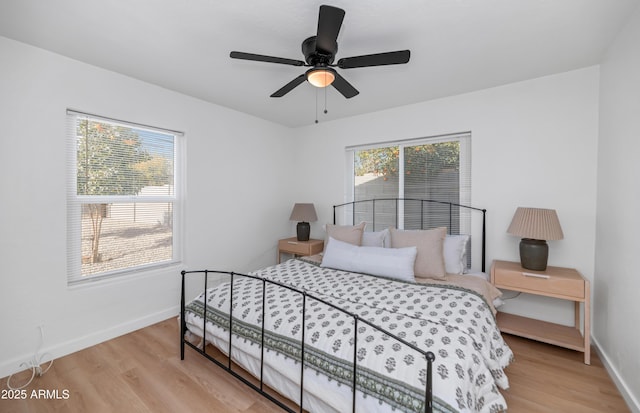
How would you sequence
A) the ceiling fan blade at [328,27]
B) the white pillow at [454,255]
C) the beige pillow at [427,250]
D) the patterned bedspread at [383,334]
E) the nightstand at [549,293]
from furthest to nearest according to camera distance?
the white pillow at [454,255] < the beige pillow at [427,250] < the nightstand at [549,293] < the ceiling fan blade at [328,27] < the patterned bedspread at [383,334]

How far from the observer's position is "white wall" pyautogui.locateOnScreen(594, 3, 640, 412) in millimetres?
1722

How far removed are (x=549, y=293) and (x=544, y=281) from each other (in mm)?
97

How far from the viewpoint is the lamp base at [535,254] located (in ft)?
Result: 7.87

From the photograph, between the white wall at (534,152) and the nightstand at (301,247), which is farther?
the nightstand at (301,247)

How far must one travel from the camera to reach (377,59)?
70.0 inches

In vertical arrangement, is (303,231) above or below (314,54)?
below

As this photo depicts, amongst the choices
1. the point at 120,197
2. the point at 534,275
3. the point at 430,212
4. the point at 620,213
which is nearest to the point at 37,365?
the point at 120,197

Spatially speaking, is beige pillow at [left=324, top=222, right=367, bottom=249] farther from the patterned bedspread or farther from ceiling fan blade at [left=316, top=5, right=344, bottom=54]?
ceiling fan blade at [left=316, top=5, right=344, bottom=54]

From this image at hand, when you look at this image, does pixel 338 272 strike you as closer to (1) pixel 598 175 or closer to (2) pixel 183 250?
(2) pixel 183 250

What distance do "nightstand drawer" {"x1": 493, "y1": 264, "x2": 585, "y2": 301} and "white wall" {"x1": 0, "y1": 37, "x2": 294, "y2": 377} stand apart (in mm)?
3039

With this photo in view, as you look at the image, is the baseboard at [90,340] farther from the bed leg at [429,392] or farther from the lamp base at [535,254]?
the lamp base at [535,254]

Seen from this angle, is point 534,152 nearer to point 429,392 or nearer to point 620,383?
point 620,383

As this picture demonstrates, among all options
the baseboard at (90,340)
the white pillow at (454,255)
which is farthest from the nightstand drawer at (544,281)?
the baseboard at (90,340)

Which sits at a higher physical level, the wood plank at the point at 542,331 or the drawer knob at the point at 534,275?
the drawer knob at the point at 534,275
